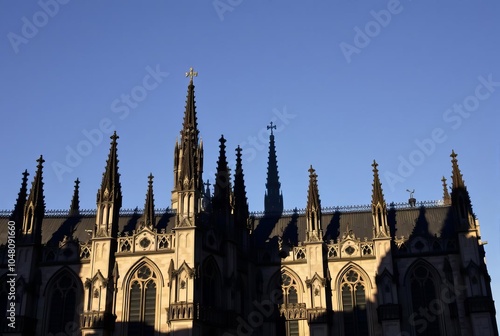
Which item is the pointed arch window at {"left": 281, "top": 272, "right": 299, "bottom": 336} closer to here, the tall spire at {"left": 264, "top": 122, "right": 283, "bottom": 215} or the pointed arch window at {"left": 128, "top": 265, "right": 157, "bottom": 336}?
the pointed arch window at {"left": 128, "top": 265, "right": 157, "bottom": 336}

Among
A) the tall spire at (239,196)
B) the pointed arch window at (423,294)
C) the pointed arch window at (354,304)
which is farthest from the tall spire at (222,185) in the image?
the pointed arch window at (423,294)

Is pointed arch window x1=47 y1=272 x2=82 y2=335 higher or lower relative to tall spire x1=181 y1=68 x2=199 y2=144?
lower

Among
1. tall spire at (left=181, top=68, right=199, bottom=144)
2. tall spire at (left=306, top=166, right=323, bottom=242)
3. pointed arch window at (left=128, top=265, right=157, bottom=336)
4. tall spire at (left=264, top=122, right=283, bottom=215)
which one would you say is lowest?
pointed arch window at (left=128, top=265, right=157, bottom=336)

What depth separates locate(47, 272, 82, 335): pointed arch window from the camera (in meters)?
51.7

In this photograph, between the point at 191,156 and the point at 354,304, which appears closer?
the point at 191,156

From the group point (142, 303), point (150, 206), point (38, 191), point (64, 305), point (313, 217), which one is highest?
point (38, 191)

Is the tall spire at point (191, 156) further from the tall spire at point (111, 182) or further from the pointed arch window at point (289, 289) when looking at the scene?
the pointed arch window at point (289, 289)

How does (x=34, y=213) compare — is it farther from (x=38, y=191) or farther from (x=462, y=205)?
(x=462, y=205)

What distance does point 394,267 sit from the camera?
53594mm

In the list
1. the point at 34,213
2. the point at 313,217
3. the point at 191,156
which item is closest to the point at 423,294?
the point at 313,217

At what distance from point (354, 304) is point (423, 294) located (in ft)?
18.8

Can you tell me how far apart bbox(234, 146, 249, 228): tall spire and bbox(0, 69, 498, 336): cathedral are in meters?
0.11

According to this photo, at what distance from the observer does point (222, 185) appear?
53.7 metres

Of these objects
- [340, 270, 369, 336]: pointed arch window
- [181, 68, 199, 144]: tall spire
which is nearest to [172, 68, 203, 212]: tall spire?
[181, 68, 199, 144]: tall spire
